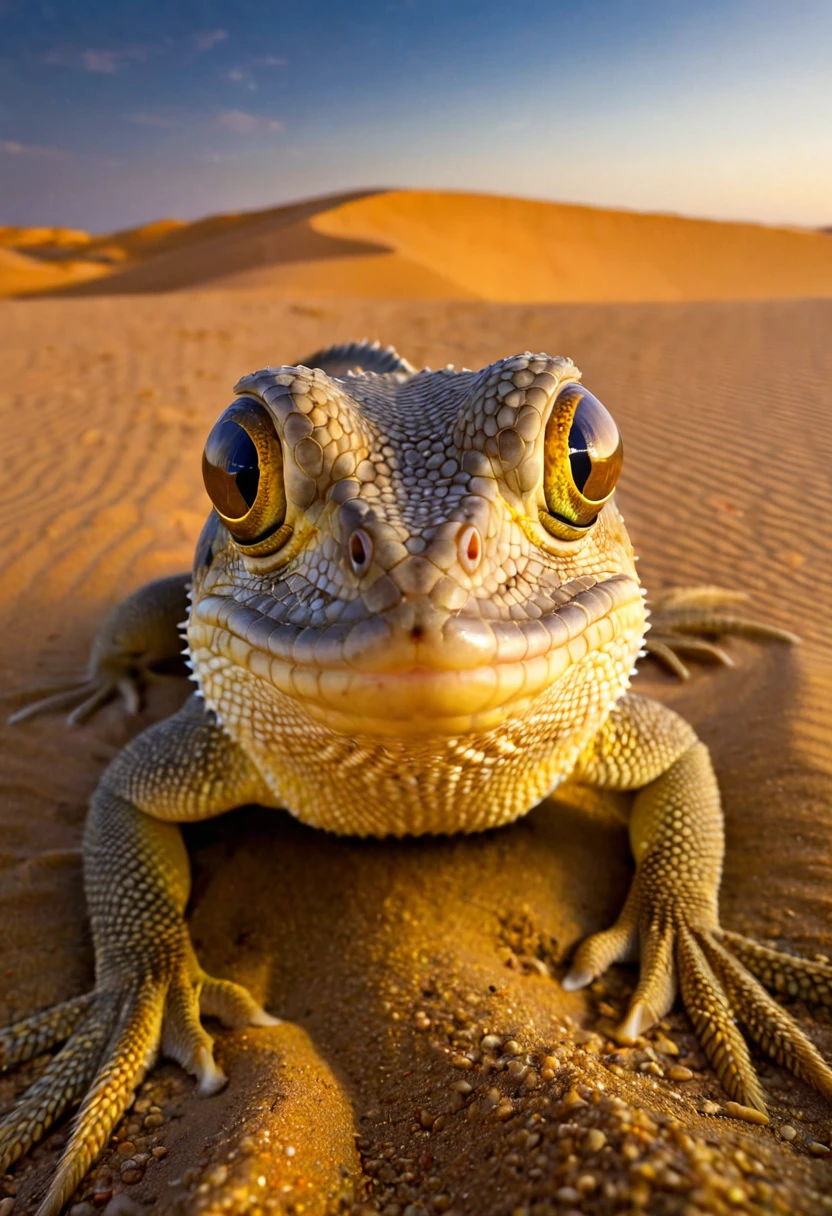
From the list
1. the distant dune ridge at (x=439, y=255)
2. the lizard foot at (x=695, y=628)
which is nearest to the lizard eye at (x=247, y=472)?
the lizard foot at (x=695, y=628)

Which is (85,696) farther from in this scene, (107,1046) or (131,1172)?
(131,1172)

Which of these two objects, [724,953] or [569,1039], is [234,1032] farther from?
[724,953]

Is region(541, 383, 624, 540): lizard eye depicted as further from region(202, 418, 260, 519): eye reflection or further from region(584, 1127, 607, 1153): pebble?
region(584, 1127, 607, 1153): pebble

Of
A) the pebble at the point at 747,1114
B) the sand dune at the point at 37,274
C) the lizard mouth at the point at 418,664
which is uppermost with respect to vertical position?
the sand dune at the point at 37,274

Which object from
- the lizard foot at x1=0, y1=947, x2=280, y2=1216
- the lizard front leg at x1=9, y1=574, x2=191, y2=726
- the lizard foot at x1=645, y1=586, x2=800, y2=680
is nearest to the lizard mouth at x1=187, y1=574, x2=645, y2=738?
the lizard foot at x1=0, y1=947, x2=280, y2=1216

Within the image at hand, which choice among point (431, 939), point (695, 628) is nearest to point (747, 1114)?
point (431, 939)

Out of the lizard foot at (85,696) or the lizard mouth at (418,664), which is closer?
the lizard mouth at (418,664)

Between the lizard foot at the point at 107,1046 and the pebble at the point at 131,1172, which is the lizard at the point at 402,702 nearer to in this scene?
the lizard foot at the point at 107,1046
